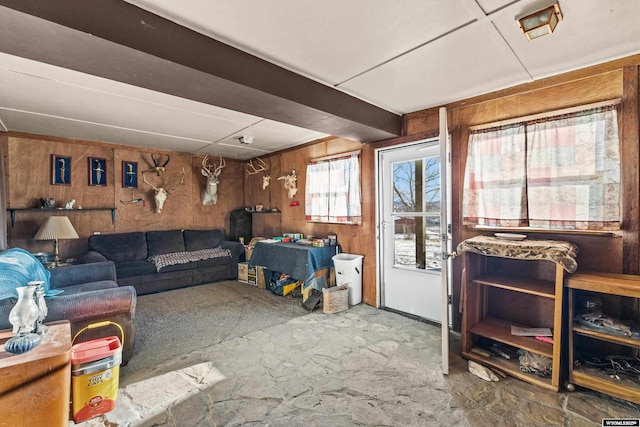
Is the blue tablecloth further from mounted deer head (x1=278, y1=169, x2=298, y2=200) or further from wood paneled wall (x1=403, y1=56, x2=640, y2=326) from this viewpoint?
wood paneled wall (x1=403, y1=56, x2=640, y2=326)

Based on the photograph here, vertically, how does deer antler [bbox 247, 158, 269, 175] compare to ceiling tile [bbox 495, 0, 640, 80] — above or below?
below

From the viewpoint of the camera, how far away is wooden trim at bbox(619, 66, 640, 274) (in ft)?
6.66

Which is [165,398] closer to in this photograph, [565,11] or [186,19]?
[186,19]

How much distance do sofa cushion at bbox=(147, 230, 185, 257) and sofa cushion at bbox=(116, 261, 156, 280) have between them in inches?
15.9

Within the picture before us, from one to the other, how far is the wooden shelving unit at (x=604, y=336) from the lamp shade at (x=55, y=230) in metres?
5.48

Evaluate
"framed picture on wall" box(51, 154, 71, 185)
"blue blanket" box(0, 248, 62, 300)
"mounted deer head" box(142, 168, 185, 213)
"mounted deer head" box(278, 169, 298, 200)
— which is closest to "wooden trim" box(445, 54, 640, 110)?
"mounted deer head" box(278, 169, 298, 200)

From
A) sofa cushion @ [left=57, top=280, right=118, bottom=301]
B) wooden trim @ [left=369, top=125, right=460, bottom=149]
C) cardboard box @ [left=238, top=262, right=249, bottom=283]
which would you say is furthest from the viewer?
cardboard box @ [left=238, top=262, right=249, bottom=283]

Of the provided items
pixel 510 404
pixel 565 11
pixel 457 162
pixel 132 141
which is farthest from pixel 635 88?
pixel 132 141

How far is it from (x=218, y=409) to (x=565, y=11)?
3.13m

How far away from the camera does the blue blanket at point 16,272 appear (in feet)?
6.34

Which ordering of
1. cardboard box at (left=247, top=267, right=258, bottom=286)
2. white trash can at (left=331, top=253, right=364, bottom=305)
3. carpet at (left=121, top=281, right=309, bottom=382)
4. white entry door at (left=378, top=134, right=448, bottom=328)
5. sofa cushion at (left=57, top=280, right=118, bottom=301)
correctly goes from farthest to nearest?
cardboard box at (left=247, top=267, right=258, bottom=286) < white trash can at (left=331, top=253, right=364, bottom=305) < white entry door at (left=378, top=134, right=448, bottom=328) < sofa cushion at (left=57, top=280, right=118, bottom=301) < carpet at (left=121, top=281, right=309, bottom=382)

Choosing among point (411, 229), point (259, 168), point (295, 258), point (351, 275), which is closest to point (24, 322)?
point (295, 258)

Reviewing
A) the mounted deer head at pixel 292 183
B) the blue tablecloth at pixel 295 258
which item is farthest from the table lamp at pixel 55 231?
the mounted deer head at pixel 292 183

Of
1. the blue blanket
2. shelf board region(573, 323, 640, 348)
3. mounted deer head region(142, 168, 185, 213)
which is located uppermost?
mounted deer head region(142, 168, 185, 213)
